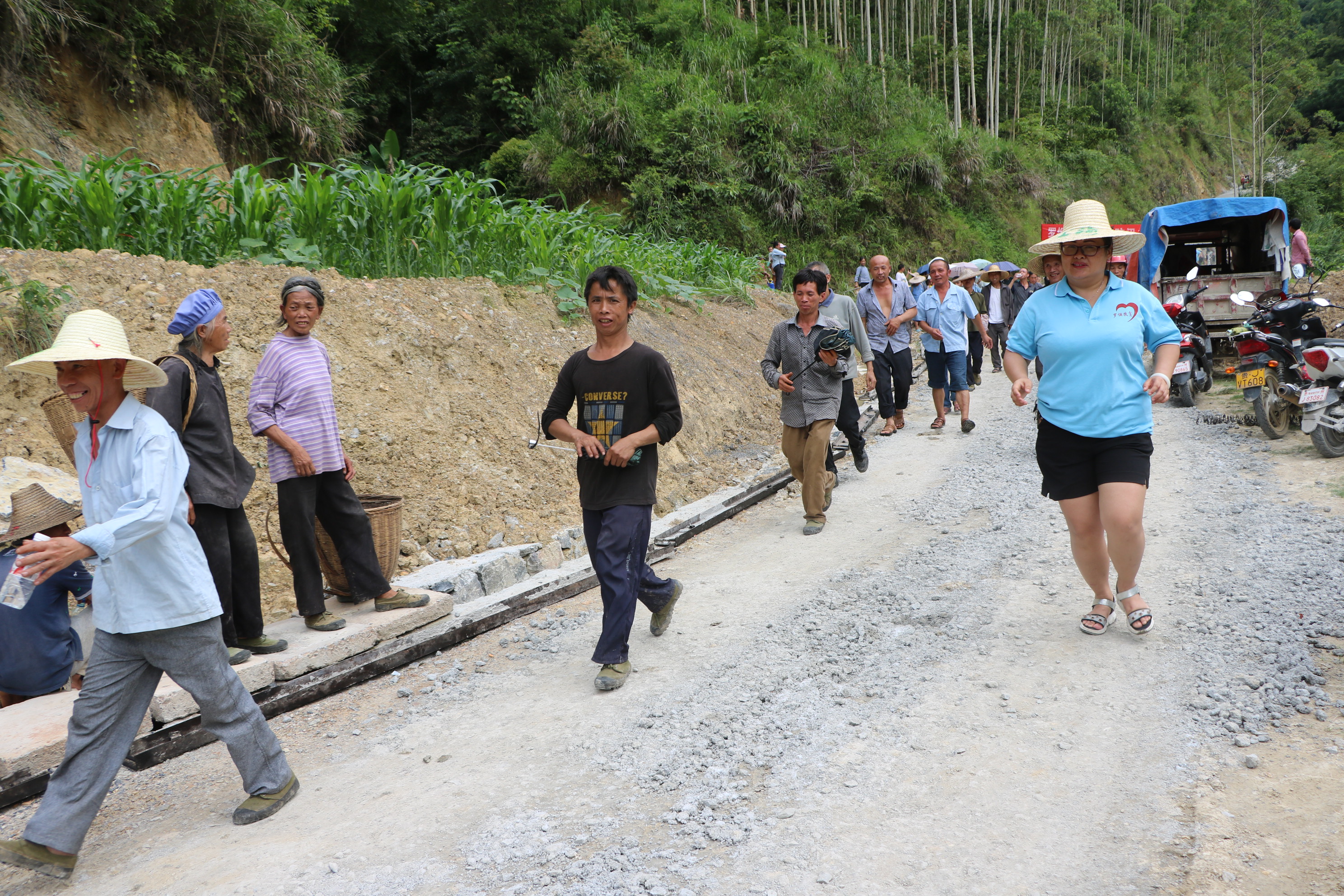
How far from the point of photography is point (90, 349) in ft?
9.63

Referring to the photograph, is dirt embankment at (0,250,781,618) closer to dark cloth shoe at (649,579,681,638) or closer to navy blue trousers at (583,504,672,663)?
dark cloth shoe at (649,579,681,638)

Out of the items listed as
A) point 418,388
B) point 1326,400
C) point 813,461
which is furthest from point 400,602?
point 1326,400

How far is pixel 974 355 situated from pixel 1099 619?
33.4 feet

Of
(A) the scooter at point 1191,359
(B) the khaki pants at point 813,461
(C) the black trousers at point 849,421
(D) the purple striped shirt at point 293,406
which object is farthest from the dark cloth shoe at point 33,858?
(A) the scooter at point 1191,359

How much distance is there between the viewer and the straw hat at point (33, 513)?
3932 mm

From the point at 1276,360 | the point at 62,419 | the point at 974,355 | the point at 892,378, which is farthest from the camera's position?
the point at 974,355

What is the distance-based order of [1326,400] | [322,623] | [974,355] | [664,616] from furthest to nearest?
1. [974,355]
2. [1326,400]
3. [664,616]
4. [322,623]

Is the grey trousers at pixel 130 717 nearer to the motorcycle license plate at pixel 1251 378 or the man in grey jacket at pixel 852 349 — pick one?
the man in grey jacket at pixel 852 349

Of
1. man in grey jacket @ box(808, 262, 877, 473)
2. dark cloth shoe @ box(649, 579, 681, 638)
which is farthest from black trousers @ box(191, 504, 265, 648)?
man in grey jacket @ box(808, 262, 877, 473)

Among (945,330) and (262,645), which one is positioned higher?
(945,330)

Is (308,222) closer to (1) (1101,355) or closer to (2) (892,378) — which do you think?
(2) (892,378)

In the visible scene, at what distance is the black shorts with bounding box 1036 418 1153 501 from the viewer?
420 centimetres

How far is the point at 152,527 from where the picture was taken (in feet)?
9.48

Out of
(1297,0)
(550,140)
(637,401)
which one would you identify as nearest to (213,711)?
(637,401)
